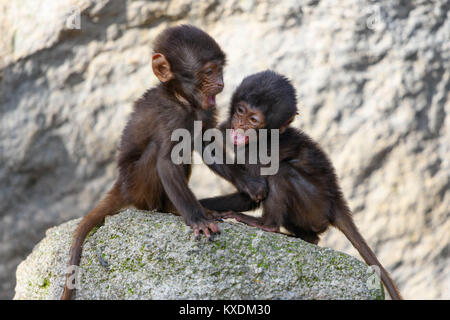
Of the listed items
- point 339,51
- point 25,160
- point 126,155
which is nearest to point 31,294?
point 126,155

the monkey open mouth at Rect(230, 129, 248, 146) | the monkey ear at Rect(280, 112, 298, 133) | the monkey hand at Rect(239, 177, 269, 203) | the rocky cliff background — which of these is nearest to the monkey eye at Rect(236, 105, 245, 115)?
the monkey open mouth at Rect(230, 129, 248, 146)

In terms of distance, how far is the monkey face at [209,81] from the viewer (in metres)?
4.45

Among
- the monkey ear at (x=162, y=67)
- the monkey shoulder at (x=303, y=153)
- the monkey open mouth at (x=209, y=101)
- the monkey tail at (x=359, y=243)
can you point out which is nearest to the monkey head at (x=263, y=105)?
the monkey shoulder at (x=303, y=153)

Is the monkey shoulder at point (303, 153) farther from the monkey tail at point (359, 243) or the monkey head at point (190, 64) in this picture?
the monkey head at point (190, 64)

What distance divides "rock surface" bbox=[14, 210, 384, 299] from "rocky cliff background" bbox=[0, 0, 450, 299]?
9.80 ft

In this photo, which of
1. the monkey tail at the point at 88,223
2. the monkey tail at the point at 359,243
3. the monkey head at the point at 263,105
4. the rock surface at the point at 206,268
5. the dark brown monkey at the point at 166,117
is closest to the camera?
the rock surface at the point at 206,268

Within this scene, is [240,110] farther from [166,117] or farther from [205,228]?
[205,228]

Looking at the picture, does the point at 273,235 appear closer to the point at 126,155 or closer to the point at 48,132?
the point at 126,155

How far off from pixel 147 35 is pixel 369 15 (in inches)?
92.5

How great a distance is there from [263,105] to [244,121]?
0.18m

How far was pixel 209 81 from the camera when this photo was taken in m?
4.47

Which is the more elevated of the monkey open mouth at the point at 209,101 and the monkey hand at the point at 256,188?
the monkey open mouth at the point at 209,101

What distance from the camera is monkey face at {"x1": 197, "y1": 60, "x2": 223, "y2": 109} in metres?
4.45

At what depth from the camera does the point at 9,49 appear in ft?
22.6
